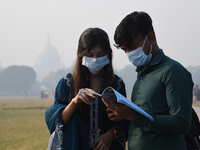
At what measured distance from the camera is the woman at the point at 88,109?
89.8 inches

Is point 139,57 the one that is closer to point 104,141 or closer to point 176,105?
point 176,105

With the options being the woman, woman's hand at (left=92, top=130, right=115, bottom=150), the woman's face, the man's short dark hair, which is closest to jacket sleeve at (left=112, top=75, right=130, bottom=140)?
the woman

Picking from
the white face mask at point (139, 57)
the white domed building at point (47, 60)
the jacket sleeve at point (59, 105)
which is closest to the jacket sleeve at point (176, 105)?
the white face mask at point (139, 57)

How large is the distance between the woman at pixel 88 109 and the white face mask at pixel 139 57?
0.44 m

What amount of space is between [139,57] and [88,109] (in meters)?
A: 0.84

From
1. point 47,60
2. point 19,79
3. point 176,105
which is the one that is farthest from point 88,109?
point 47,60

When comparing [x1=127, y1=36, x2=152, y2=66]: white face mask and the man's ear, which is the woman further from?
the man's ear

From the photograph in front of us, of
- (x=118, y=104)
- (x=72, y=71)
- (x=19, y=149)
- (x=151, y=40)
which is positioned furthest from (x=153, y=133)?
(x=19, y=149)

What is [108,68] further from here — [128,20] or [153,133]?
[153,133]

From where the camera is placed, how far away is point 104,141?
2.25 m

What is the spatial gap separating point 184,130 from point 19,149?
18.5ft

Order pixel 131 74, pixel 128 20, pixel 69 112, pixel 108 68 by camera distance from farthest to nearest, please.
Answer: pixel 131 74
pixel 108 68
pixel 69 112
pixel 128 20

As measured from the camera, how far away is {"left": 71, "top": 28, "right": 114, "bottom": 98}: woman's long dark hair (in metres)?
2.37

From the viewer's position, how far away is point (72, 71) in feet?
8.61
